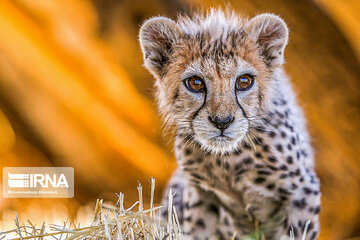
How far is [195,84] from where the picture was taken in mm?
2543

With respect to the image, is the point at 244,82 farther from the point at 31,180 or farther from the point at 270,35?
the point at 31,180

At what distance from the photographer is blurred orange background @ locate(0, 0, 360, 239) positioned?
3.14 m

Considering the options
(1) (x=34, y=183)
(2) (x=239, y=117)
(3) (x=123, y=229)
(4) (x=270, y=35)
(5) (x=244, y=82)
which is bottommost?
(3) (x=123, y=229)

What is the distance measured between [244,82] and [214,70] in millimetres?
161

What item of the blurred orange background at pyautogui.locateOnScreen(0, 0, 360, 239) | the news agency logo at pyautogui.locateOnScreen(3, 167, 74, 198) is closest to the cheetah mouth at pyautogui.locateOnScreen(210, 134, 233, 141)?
the blurred orange background at pyautogui.locateOnScreen(0, 0, 360, 239)

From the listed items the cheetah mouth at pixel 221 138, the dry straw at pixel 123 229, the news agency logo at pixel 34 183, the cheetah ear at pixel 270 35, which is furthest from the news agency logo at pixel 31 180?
the cheetah ear at pixel 270 35

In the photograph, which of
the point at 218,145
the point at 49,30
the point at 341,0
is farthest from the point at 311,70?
the point at 49,30

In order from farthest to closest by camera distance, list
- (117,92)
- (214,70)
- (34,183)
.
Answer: (117,92) < (34,183) < (214,70)

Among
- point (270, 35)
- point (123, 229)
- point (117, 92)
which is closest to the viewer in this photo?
point (123, 229)

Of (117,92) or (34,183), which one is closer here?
(34,183)

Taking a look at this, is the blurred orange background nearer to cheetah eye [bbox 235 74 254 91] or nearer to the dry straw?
cheetah eye [bbox 235 74 254 91]

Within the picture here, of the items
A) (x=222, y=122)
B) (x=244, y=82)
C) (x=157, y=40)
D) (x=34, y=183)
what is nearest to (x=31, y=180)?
(x=34, y=183)

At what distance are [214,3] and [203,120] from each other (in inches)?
39.5

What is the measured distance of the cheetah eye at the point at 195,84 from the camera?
2.51m
